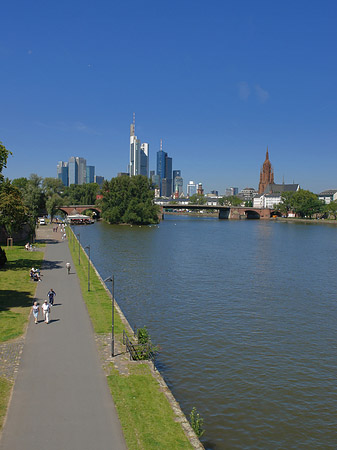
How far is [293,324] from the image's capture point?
93.9ft

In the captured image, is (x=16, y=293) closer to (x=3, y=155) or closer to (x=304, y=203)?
(x=3, y=155)

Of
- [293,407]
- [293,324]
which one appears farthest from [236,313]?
[293,407]

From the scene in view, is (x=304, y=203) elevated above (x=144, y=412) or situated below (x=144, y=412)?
above

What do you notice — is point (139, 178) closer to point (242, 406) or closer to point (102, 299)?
point (102, 299)

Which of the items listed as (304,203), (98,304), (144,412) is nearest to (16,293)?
(98,304)

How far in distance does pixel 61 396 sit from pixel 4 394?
2.12 meters

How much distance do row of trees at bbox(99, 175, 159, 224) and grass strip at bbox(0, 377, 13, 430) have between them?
102m

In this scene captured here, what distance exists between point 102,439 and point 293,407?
9.33 meters

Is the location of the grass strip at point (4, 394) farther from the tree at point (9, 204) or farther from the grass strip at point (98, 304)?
the tree at point (9, 204)

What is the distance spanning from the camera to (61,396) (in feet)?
49.4

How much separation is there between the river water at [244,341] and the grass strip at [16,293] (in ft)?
24.1

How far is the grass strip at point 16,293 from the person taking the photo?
22811mm

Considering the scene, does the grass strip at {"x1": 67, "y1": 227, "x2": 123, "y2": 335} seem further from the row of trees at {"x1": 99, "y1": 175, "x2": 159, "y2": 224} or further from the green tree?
the green tree

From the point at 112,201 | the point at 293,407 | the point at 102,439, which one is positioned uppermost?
the point at 112,201
